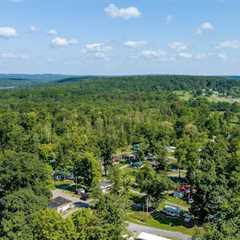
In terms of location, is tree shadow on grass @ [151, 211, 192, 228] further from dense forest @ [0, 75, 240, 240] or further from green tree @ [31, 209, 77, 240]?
green tree @ [31, 209, 77, 240]

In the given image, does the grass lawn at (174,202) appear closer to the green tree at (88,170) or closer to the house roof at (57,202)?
the green tree at (88,170)

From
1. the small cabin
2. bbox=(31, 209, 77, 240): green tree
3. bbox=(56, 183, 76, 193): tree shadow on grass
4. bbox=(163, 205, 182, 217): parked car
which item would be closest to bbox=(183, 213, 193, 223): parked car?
bbox=(163, 205, 182, 217): parked car

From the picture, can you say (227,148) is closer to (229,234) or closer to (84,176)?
(84,176)

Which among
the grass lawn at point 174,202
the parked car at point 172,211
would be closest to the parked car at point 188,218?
the parked car at point 172,211

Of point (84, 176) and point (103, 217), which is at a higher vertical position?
point (103, 217)

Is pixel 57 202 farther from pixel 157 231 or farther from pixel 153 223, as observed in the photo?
pixel 157 231

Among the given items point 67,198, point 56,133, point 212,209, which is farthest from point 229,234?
point 56,133

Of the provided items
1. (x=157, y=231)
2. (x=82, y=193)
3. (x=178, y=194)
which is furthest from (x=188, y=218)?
(x=82, y=193)
